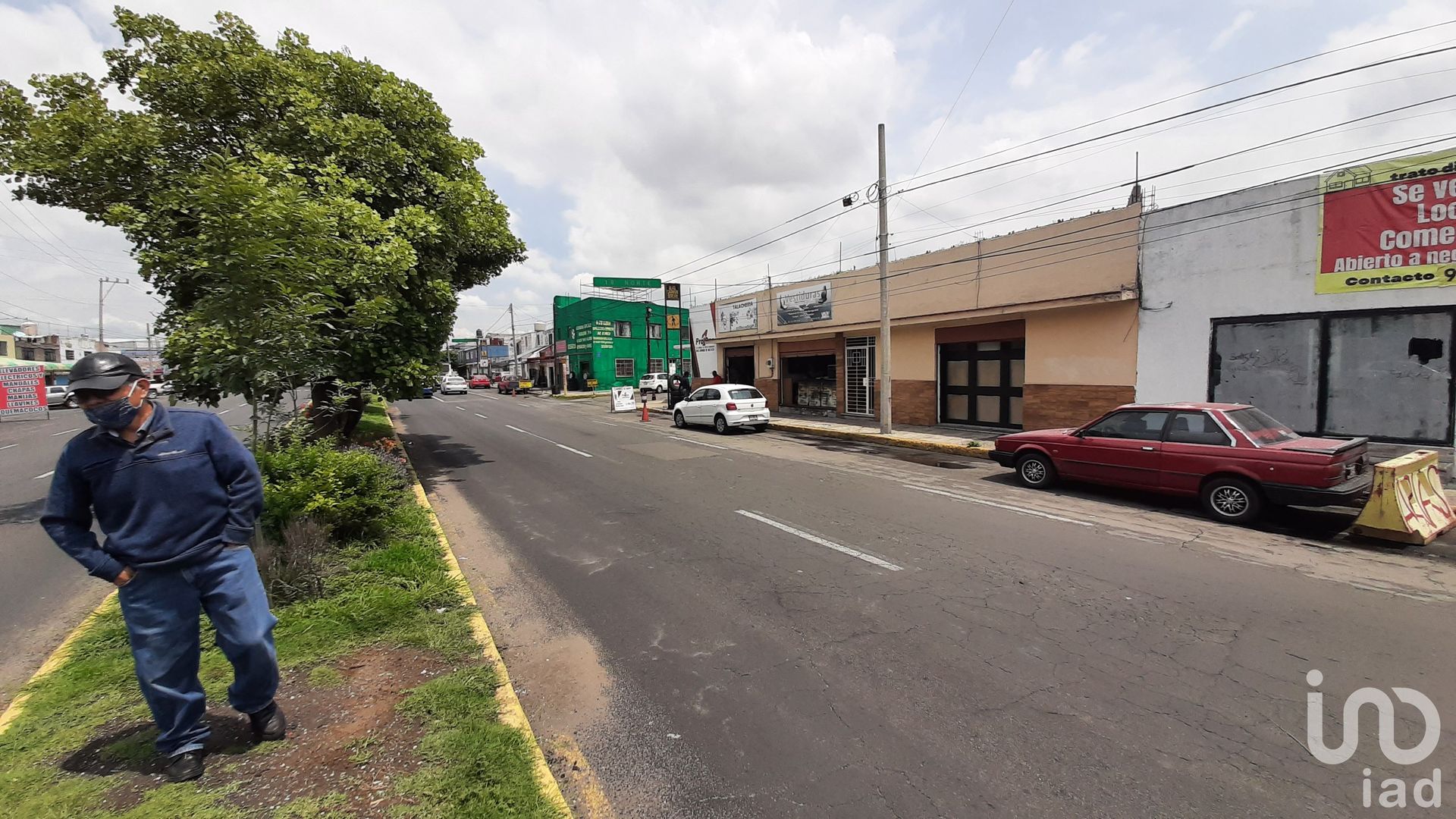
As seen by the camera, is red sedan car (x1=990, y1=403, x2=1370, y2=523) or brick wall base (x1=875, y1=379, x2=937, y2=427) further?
brick wall base (x1=875, y1=379, x2=937, y2=427)

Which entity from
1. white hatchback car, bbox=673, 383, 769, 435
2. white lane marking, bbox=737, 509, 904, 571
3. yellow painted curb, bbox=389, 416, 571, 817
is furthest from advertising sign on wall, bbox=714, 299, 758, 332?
yellow painted curb, bbox=389, 416, 571, 817

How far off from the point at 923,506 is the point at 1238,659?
165 inches

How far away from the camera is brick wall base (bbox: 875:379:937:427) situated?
17.2 m

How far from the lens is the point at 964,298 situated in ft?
51.3

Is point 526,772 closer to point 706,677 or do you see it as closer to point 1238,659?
point 706,677

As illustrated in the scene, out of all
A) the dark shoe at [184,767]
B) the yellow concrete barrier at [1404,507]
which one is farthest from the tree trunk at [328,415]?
the yellow concrete barrier at [1404,507]

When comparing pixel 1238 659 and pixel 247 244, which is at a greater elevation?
pixel 247 244

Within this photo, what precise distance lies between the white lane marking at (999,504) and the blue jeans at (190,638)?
7.74 m

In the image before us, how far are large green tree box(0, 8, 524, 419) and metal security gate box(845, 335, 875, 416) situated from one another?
12.7m

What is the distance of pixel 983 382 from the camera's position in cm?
1608

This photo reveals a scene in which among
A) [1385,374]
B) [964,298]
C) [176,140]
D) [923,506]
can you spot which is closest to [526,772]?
[923,506]

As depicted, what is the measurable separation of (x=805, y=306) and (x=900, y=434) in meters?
7.59

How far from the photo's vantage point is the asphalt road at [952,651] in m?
2.72

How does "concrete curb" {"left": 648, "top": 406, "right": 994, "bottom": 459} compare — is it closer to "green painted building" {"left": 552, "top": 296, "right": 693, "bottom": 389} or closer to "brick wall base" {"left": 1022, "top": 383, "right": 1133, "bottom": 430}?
"brick wall base" {"left": 1022, "top": 383, "right": 1133, "bottom": 430}
